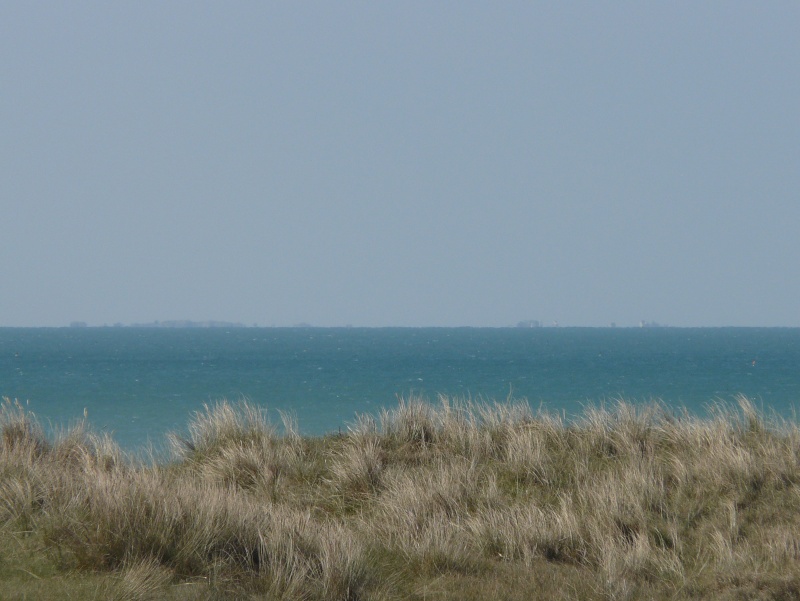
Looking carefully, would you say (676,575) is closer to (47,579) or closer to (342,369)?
(47,579)

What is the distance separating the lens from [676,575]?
279 inches

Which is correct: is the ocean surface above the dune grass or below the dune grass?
below

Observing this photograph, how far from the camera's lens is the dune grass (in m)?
6.07

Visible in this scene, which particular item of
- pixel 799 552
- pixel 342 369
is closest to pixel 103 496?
pixel 799 552

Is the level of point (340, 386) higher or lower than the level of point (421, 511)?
lower

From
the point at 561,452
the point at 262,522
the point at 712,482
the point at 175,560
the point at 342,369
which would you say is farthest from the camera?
the point at 342,369

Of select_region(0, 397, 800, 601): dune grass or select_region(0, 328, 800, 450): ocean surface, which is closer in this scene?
select_region(0, 397, 800, 601): dune grass

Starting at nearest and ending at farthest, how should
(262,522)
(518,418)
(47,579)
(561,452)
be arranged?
(47,579) < (262,522) < (561,452) < (518,418)

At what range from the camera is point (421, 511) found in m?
8.45

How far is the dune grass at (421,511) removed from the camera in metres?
6.07

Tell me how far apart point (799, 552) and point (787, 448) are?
3237 millimetres

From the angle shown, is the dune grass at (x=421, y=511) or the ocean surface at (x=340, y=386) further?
the ocean surface at (x=340, y=386)

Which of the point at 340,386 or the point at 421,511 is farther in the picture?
the point at 340,386

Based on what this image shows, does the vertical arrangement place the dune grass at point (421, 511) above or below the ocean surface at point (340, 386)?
above
